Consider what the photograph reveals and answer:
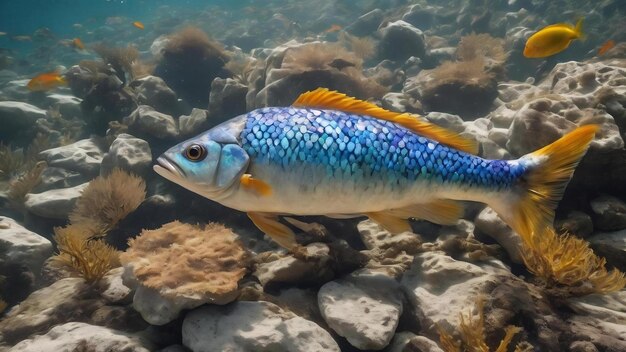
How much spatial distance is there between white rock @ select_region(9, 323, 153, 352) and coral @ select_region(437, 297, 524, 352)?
2547 mm

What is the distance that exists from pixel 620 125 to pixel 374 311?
4.21 metres

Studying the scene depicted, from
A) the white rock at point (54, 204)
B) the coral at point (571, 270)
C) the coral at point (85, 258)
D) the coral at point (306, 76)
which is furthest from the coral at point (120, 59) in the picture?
the coral at point (571, 270)

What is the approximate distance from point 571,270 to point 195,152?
11.6 feet

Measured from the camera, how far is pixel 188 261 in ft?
11.3

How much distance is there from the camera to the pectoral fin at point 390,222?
3008mm

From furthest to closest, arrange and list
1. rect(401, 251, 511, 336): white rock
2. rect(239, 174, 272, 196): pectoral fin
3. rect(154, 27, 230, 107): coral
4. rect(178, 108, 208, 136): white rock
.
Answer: rect(154, 27, 230, 107): coral < rect(178, 108, 208, 136): white rock < rect(401, 251, 511, 336): white rock < rect(239, 174, 272, 196): pectoral fin

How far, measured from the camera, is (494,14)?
21328 millimetres

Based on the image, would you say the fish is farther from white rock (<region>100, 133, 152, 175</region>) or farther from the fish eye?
white rock (<region>100, 133, 152, 175</region>)

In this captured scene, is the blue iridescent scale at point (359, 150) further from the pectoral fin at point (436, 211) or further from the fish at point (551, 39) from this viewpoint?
the fish at point (551, 39)

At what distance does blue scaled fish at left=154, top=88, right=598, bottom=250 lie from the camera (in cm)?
267

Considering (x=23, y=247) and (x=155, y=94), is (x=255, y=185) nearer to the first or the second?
(x=23, y=247)

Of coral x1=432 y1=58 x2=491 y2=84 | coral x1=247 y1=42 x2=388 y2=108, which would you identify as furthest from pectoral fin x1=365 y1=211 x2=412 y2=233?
coral x1=432 y1=58 x2=491 y2=84

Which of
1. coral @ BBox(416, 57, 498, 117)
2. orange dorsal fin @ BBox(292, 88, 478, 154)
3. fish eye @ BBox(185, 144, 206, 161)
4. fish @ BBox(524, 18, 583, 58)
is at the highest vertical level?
fish @ BBox(524, 18, 583, 58)

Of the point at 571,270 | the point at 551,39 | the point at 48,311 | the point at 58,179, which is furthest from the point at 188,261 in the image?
the point at 551,39
